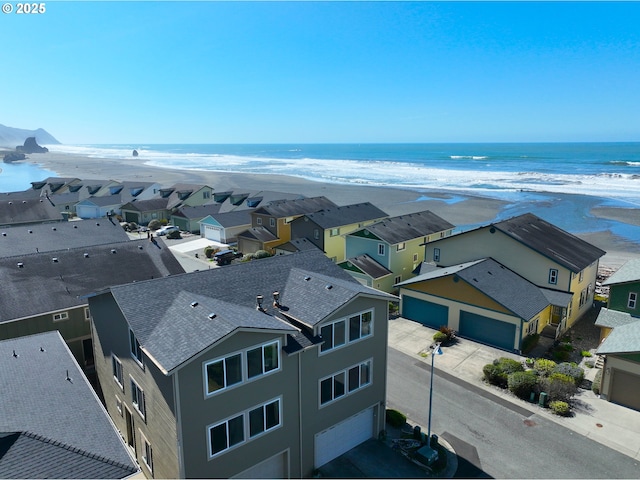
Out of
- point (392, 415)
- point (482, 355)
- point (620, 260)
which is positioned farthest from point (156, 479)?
point (620, 260)

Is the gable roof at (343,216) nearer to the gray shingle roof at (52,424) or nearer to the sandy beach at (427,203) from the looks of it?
the sandy beach at (427,203)

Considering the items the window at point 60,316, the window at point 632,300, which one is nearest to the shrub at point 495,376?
the window at point 632,300

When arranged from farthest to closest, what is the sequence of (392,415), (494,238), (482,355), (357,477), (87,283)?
(494,238)
(482,355)
(87,283)
(392,415)
(357,477)

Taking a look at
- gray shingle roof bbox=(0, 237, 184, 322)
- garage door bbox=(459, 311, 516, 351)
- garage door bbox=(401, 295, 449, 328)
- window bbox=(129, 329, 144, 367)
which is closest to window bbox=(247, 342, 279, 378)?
window bbox=(129, 329, 144, 367)

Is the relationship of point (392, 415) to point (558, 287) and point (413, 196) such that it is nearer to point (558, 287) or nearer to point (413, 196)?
point (558, 287)

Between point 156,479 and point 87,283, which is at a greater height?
point 87,283

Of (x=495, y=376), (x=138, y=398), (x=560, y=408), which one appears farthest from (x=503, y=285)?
(x=138, y=398)

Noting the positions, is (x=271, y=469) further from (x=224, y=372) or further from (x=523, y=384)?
(x=523, y=384)

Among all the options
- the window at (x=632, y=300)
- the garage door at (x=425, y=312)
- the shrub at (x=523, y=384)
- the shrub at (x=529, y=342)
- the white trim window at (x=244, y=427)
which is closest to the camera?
the white trim window at (x=244, y=427)
